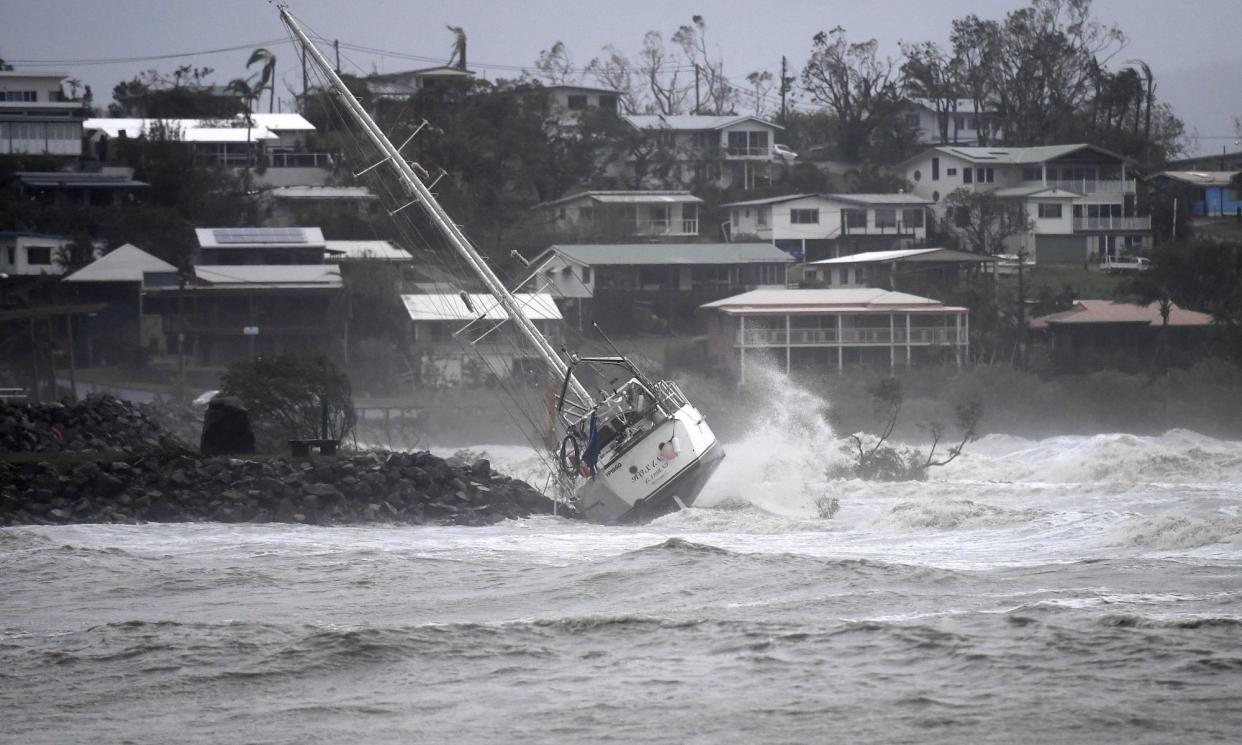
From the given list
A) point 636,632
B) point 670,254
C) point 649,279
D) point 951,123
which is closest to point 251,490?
point 636,632

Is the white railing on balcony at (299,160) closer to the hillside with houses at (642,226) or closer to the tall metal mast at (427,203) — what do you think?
the hillside with houses at (642,226)

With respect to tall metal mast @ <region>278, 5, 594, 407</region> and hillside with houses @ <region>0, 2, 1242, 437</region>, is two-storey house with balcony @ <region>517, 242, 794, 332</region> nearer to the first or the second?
hillside with houses @ <region>0, 2, 1242, 437</region>

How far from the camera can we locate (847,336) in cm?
5800

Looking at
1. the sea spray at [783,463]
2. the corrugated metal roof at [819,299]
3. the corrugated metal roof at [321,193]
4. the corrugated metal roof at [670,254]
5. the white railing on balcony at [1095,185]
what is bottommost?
the sea spray at [783,463]

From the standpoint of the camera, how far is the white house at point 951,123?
99500 mm

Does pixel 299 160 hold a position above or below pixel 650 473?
above

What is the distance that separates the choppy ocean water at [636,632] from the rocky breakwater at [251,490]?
3.76ft

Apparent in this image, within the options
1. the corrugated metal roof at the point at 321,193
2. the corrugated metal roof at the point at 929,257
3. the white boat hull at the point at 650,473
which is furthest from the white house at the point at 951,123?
the white boat hull at the point at 650,473

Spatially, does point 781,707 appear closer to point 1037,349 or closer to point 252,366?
point 252,366

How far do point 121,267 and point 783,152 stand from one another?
45.0 meters

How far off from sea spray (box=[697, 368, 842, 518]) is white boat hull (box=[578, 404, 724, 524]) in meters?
2.77

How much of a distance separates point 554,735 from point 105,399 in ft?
99.1

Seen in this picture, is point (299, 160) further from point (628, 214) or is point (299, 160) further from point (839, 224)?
point (839, 224)

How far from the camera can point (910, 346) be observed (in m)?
58.3
